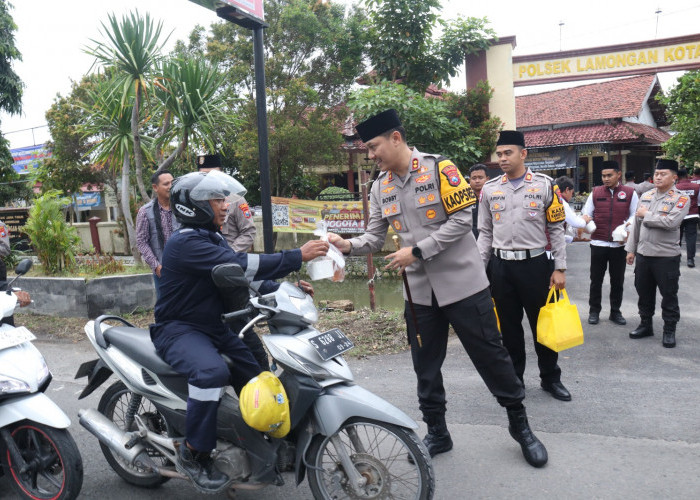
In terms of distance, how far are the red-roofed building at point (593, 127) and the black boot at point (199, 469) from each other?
67.9 ft

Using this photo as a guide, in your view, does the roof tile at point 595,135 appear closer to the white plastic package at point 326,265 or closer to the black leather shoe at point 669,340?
the black leather shoe at point 669,340

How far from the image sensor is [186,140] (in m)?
8.23

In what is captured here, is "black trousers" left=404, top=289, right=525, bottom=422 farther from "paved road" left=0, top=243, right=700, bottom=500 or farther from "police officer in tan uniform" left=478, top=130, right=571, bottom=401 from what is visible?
"police officer in tan uniform" left=478, top=130, right=571, bottom=401

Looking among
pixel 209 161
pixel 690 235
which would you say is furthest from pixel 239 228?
pixel 690 235

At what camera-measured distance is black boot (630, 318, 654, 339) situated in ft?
18.8

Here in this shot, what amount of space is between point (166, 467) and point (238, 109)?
47.0 feet

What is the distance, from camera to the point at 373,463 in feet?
8.58

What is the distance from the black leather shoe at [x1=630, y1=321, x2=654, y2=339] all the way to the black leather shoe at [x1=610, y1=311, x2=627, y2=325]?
1.87ft

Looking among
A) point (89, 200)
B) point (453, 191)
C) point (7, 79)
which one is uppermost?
point (7, 79)

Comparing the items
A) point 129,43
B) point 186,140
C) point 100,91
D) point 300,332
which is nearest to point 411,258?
point 300,332

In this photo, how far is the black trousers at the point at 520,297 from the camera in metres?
4.18

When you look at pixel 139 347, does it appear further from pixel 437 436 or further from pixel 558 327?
pixel 558 327

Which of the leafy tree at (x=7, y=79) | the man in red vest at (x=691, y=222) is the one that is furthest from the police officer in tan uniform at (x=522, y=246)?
the leafy tree at (x=7, y=79)

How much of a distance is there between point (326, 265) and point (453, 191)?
89cm
